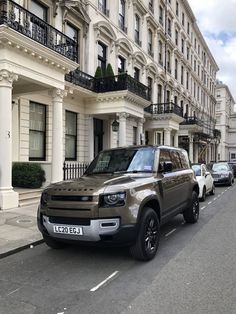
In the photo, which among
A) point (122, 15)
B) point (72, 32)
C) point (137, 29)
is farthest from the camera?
point (137, 29)

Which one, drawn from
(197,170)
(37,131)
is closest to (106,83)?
(37,131)

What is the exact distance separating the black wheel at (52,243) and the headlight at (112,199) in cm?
133

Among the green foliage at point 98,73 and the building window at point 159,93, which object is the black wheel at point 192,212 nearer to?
the green foliage at point 98,73

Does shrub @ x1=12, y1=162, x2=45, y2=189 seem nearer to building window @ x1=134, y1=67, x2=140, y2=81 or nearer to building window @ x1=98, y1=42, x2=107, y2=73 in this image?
building window @ x1=98, y1=42, x2=107, y2=73

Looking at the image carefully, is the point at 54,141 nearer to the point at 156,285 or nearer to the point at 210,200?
the point at 210,200

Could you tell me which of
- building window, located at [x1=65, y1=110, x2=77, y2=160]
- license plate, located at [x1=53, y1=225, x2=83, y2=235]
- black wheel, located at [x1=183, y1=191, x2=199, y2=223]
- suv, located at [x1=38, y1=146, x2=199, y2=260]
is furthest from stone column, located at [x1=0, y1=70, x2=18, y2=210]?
building window, located at [x1=65, y1=110, x2=77, y2=160]

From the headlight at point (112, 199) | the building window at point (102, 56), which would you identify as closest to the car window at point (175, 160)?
the headlight at point (112, 199)

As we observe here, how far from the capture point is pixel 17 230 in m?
7.84

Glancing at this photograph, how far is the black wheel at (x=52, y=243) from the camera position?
20.5 feet

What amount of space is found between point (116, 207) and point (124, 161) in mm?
1881

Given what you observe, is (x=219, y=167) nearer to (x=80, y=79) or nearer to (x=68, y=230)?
(x=80, y=79)

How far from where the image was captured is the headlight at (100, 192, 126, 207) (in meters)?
5.48

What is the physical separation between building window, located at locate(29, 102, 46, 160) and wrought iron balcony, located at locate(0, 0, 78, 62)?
303 cm

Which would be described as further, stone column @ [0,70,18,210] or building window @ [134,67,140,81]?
building window @ [134,67,140,81]
